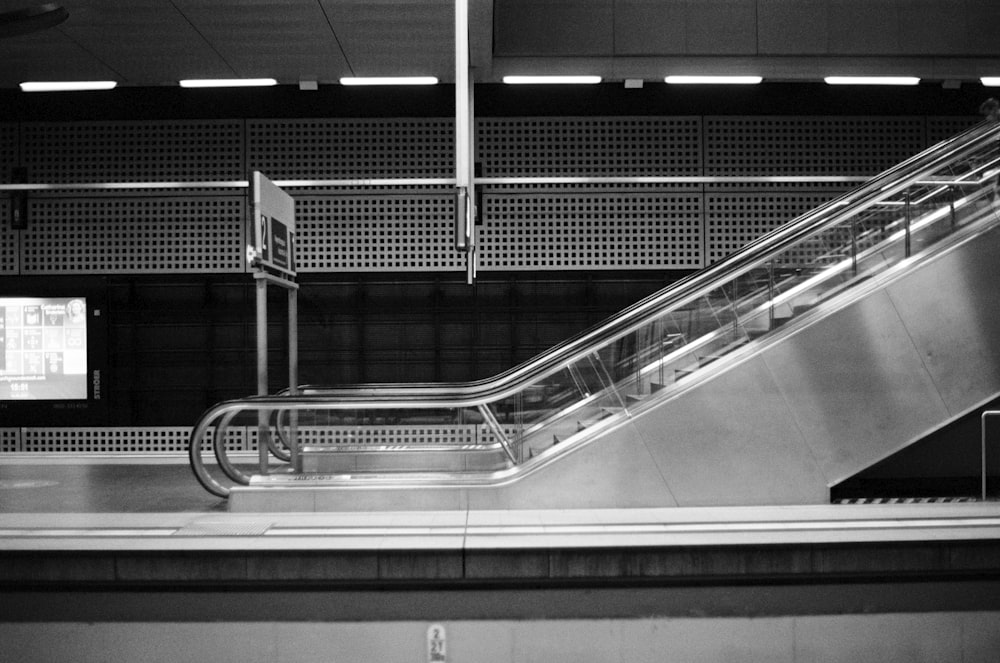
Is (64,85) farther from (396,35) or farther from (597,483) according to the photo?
(597,483)

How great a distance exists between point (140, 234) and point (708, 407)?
274 inches

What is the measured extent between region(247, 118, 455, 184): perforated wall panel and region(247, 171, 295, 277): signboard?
9.61 ft

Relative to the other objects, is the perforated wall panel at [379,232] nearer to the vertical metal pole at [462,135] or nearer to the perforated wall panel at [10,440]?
the vertical metal pole at [462,135]

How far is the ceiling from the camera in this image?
24.6 ft

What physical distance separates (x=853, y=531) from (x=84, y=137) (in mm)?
9013

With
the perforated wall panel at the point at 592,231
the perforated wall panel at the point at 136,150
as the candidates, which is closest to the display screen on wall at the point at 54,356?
the perforated wall panel at the point at 136,150

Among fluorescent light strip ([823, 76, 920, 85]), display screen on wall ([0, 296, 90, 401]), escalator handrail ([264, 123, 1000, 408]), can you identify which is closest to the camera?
escalator handrail ([264, 123, 1000, 408])

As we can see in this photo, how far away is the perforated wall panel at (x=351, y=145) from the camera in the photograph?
29.2 ft

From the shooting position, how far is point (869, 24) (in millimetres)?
8305

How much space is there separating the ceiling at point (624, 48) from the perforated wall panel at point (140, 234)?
4.73 ft

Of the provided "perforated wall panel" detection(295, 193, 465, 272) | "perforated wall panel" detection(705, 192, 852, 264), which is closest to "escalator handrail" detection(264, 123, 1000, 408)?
"perforated wall panel" detection(705, 192, 852, 264)

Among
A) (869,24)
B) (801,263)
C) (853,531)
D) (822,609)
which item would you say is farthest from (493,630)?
(869,24)

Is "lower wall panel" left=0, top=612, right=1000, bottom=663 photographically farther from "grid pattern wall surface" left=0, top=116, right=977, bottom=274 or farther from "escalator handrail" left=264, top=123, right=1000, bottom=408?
Result: "grid pattern wall surface" left=0, top=116, right=977, bottom=274

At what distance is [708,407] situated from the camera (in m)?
5.25
